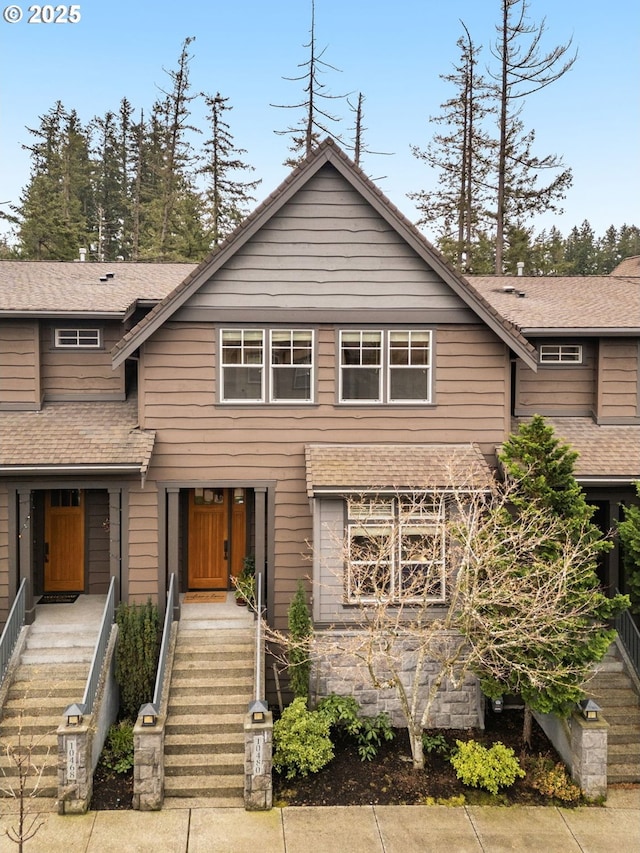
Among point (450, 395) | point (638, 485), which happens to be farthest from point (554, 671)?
point (450, 395)

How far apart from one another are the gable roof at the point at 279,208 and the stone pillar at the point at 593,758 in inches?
227

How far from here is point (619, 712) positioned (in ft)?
33.3

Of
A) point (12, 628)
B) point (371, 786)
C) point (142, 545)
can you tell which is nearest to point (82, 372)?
point (142, 545)

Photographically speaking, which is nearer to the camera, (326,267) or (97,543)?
(326,267)

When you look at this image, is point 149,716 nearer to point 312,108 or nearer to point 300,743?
point 300,743

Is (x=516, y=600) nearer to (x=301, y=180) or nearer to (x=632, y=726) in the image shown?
(x=632, y=726)

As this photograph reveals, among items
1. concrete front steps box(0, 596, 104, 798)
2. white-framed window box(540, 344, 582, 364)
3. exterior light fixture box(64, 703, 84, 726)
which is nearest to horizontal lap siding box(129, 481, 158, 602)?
concrete front steps box(0, 596, 104, 798)

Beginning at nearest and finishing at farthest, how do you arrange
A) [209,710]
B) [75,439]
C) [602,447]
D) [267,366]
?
1. [209,710]
2. [75,439]
3. [267,366]
4. [602,447]

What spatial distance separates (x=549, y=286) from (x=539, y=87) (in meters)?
10.5

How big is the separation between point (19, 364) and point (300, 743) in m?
8.39

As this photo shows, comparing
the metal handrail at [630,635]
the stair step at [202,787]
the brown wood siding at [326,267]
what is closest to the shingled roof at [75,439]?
the brown wood siding at [326,267]

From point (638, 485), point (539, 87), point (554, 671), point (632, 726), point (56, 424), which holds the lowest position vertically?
point (632, 726)

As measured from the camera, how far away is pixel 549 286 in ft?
50.6

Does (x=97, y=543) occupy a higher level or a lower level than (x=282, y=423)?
lower
